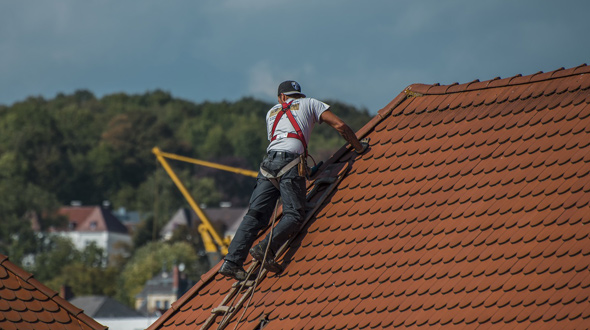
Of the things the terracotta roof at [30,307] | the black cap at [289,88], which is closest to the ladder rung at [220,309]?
the terracotta roof at [30,307]

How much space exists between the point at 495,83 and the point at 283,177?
245 cm

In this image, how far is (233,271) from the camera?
1070 cm

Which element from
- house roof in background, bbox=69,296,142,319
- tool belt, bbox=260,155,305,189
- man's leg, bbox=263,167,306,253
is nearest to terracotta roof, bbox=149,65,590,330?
man's leg, bbox=263,167,306,253

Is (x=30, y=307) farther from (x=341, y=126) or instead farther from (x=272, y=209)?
(x=341, y=126)

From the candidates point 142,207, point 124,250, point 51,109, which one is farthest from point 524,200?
point 51,109

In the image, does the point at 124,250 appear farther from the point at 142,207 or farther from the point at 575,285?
the point at 575,285

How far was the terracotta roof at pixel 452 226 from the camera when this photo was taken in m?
8.86

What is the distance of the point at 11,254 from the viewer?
4560 inches

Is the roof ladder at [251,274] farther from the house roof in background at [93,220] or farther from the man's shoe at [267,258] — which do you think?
the house roof in background at [93,220]

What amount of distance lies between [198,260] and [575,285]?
321ft

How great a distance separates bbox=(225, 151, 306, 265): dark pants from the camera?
10688 mm

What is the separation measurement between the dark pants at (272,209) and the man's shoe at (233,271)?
0.17 ft

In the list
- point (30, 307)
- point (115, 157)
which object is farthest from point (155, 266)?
point (30, 307)

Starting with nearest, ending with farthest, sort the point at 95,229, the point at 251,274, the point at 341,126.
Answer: the point at 251,274 → the point at 341,126 → the point at 95,229
